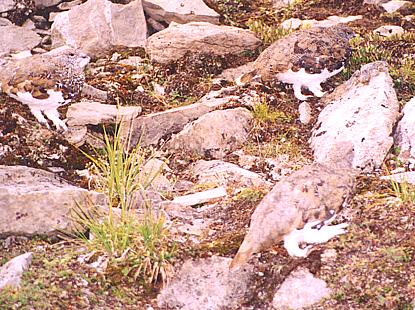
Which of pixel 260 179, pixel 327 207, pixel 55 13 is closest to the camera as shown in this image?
pixel 327 207

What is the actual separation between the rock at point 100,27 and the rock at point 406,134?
4.02 meters

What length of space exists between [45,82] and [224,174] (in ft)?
7.16

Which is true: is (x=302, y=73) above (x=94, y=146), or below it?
above

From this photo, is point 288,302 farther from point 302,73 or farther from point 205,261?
point 302,73

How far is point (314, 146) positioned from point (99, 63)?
3438mm

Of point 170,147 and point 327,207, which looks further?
point 170,147

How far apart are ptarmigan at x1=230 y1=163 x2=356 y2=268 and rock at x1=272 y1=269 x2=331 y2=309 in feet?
0.82

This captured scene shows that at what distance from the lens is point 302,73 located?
8477 millimetres

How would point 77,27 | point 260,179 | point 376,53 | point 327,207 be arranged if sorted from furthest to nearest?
1. point 77,27
2. point 376,53
3. point 260,179
4. point 327,207

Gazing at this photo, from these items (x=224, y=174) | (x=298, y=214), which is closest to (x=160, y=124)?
(x=224, y=174)

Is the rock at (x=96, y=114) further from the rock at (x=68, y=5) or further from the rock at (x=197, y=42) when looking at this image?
the rock at (x=68, y=5)

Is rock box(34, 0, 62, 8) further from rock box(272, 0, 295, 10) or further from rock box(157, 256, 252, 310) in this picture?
rock box(157, 256, 252, 310)

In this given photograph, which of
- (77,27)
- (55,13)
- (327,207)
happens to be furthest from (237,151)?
(55,13)

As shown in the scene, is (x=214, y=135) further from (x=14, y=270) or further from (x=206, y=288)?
(x=14, y=270)
